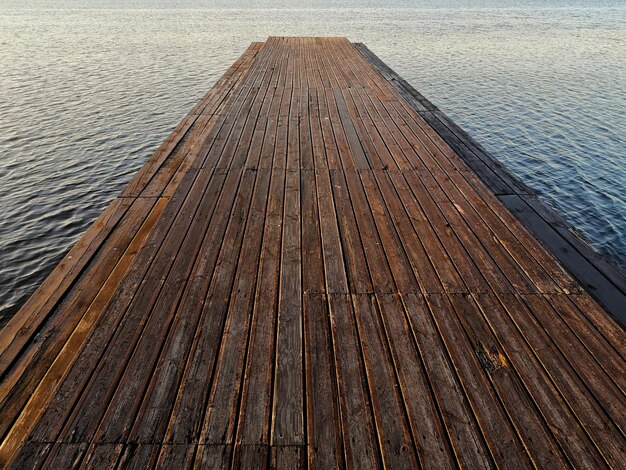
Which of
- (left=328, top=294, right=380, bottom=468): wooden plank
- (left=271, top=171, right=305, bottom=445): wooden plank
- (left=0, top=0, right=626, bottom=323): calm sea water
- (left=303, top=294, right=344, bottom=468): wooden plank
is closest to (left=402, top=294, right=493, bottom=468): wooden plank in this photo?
(left=328, top=294, right=380, bottom=468): wooden plank

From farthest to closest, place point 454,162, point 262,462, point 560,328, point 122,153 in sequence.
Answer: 1. point 122,153
2. point 454,162
3. point 560,328
4. point 262,462

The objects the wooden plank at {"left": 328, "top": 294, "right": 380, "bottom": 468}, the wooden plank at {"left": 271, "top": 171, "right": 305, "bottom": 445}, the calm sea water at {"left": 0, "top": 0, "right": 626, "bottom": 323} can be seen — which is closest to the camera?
the wooden plank at {"left": 328, "top": 294, "right": 380, "bottom": 468}

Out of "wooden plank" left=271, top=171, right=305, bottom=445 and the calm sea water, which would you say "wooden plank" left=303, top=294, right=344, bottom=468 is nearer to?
"wooden plank" left=271, top=171, right=305, bottom=445

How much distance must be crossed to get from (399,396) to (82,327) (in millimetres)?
2722

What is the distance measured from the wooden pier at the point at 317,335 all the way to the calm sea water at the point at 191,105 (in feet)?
11.0

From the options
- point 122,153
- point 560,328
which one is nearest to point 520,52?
point 122,153

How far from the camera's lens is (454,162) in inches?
239

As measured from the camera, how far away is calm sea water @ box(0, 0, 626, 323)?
7773 millimetres

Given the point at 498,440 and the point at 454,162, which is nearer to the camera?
the point at 498,440

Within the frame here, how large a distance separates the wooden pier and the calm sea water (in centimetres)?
336

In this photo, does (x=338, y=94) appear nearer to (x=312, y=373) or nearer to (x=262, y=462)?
(x=312, y=373)

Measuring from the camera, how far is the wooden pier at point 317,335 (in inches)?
91.3

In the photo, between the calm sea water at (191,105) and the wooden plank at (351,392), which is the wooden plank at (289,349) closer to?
the wooden plank at (351,392)

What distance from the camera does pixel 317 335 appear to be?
9.97 ft
